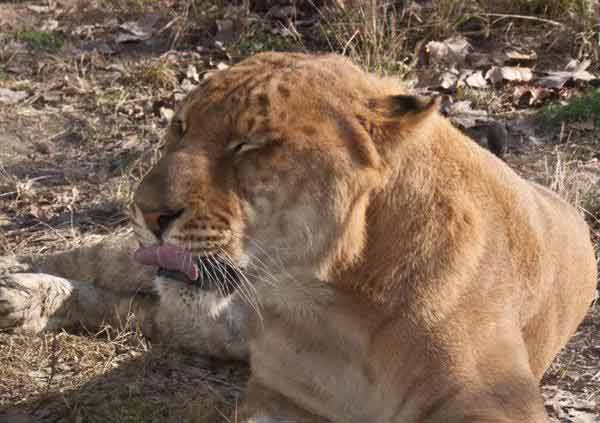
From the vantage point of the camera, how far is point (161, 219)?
113 inches

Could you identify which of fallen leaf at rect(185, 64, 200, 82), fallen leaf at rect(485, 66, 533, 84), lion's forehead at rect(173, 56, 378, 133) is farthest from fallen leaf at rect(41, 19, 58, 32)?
lion's forehead at rect(173, 56, 378, 133)

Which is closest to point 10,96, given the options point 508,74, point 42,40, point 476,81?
point 42,40

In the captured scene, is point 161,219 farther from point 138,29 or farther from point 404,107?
point 138,29

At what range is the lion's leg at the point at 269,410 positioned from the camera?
343 centimetres

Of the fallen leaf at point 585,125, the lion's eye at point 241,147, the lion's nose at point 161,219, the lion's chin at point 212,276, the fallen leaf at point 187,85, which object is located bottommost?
the fallen leaf at point 187,85

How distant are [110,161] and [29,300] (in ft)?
5.42

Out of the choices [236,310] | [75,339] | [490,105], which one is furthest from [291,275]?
[490,105]

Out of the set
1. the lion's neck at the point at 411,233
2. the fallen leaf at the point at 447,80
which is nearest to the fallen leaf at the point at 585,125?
the fallen leaf at the point at 447,80

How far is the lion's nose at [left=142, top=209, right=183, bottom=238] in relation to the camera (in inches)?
112

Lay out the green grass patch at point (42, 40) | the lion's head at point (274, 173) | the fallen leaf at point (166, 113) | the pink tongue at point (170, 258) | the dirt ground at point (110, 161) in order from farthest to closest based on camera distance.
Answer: the green grass patch at point (42, 40) < the fallen leaf at point (166, 113) < the dirt ground at point (110, 161) < the pink tongue at point (170, 258) < the lion's head at point (274, 173)

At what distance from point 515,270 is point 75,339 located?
1728mm

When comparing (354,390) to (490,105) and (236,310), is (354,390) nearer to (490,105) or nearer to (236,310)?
(236,310)

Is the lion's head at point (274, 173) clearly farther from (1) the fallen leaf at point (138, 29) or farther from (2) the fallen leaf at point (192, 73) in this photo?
(1) the fallen leaf at point (138, 29)

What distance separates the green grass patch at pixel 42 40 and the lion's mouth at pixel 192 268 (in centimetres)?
409
